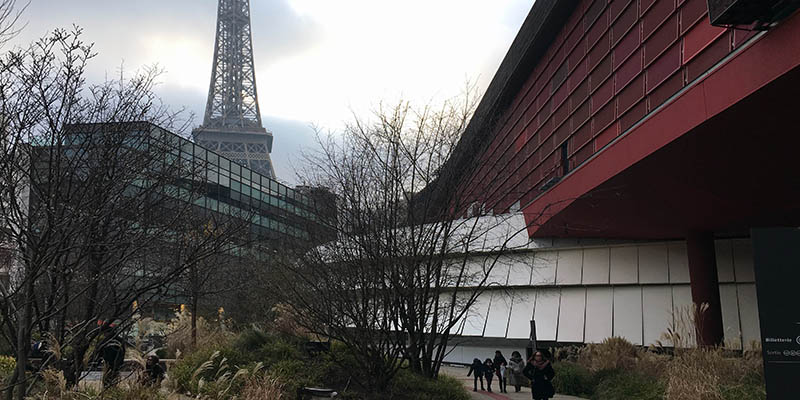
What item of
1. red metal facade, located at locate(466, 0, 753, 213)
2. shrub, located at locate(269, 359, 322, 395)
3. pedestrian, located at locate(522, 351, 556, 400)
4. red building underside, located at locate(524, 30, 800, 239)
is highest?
red metal facade, located at locate(466, 0, 753, 213)

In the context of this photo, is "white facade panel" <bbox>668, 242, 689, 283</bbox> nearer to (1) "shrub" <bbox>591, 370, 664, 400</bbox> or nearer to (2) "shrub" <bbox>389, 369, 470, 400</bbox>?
(1) "shrub" <bbox>591, 370, 664, 400</bbox>

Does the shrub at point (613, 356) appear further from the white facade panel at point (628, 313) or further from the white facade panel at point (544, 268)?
the white facade panel at point (544, 268)

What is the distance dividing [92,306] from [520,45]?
2117cm

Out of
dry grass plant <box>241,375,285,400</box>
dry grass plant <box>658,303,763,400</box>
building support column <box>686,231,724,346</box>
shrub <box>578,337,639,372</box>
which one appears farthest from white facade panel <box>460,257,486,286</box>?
building support column <box>686,231,724,346</box>

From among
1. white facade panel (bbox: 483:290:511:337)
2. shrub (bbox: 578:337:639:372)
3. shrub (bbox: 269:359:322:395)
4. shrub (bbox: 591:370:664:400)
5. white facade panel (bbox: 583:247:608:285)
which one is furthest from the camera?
white facade panel (bbox: 483:290:511:337)

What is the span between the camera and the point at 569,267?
2564cm

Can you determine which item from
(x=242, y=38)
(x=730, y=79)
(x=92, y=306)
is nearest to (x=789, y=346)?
(x=730, y=79)

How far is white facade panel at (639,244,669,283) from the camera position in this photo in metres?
23.0

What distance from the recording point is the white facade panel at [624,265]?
77.9 ft

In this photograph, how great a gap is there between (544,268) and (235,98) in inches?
4071

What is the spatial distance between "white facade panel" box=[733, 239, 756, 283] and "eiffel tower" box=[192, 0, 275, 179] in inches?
3621

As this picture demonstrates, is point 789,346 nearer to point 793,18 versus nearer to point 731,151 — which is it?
point 793,18

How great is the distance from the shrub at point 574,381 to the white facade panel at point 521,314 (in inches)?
333

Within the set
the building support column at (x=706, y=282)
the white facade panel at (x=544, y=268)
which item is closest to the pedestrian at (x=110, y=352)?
the building support column at (x=706, y=282)
